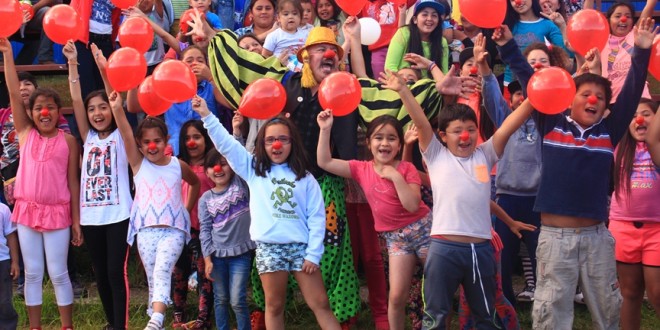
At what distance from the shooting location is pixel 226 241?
563 centimetres

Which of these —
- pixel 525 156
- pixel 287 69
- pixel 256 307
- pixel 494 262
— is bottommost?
pixel 256 307

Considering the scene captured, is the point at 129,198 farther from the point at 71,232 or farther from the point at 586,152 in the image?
the point at 586,152

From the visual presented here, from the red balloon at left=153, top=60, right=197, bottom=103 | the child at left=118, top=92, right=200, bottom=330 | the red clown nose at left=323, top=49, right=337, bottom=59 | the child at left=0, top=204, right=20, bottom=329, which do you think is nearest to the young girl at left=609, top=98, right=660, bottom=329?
the red clown nose at left=323, top=49, right=337, bottom=59

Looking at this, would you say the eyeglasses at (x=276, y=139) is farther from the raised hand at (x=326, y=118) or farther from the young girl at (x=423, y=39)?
the young girl at (x=423, y=39)

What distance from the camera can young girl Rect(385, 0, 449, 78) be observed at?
657 centimetres

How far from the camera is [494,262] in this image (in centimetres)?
493

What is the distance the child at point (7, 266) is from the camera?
18.3 ft

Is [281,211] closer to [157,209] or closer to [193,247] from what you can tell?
[157,209]

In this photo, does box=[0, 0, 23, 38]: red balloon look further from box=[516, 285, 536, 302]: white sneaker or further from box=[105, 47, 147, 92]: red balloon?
box=[516, 285, 536, 302]: white sneaker

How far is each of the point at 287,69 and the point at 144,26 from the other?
102cm

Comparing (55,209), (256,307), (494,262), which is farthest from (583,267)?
(55,209)

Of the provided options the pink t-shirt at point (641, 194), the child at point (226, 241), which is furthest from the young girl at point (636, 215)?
the child at point (226, 241)

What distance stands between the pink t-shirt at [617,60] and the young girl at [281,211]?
256 cm

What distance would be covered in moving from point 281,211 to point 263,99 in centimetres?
66
